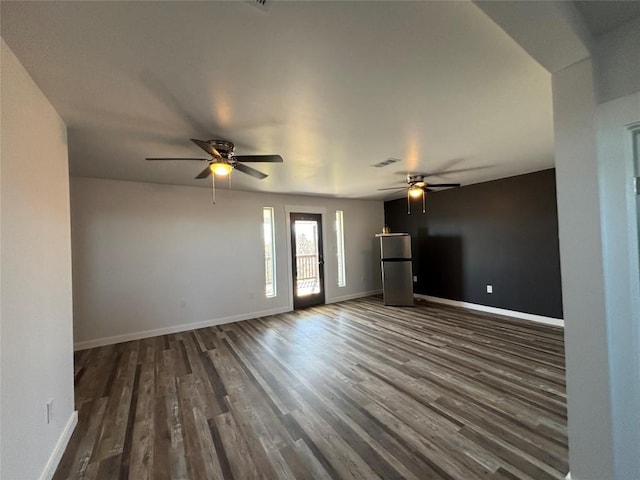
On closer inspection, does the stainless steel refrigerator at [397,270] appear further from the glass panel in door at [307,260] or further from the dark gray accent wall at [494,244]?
the glass panel in door at [307,260]

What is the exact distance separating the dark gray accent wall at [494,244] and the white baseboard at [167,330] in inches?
136

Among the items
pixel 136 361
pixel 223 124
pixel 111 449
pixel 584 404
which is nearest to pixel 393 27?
pixel 223 124

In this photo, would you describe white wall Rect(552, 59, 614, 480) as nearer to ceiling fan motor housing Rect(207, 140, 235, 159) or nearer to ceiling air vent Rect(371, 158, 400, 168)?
ceiling air vent Rect(371, 158, 400, 168)

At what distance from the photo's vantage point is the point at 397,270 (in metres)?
5.48

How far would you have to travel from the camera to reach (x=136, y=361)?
10.4 ft

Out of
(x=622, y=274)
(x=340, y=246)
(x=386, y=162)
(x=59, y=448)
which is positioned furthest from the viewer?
(x=340, y=246)

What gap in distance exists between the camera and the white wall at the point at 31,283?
1222 millimetres

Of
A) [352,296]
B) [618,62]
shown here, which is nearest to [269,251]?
[352,296]

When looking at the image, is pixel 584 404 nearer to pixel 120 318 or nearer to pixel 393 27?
pixel 393 27

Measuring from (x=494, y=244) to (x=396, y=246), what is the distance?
173 cm

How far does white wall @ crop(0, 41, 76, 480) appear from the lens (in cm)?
122

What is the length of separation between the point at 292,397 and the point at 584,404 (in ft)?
6.42

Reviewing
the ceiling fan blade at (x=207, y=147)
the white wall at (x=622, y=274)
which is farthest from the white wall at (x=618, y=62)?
the ceiling fan blade at (x=207, y=147)

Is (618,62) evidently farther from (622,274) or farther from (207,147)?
(207,147)
